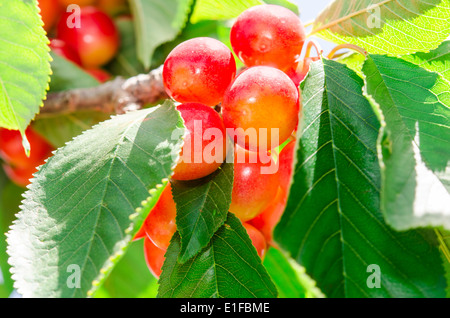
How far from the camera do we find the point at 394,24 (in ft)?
2.56

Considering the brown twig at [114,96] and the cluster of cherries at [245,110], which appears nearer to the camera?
the cluster of cherries at [245,110]

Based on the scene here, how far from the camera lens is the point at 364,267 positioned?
1.81 ft

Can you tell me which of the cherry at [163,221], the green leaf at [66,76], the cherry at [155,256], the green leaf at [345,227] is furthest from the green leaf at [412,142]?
the green leaf at [66,76]

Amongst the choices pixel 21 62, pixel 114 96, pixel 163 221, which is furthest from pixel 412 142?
pixel 114 96

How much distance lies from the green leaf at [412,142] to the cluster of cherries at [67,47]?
37.3 inches

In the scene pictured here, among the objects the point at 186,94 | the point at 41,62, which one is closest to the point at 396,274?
the point at 186,94

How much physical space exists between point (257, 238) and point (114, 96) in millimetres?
573

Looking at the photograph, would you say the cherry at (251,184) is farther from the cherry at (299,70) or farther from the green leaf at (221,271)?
the cherry at (299,70)

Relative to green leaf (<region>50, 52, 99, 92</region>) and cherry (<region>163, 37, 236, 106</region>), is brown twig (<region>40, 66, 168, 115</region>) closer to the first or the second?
green leaf (<region>50, 52, 99, 92</region>)

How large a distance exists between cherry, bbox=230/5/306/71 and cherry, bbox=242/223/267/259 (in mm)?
291

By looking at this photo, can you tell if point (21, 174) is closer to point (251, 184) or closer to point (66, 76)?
point (66, 76)

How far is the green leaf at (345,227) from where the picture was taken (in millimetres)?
546

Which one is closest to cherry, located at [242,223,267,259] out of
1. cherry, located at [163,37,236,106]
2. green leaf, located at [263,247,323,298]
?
cherry, located at [163,37,236,106]
